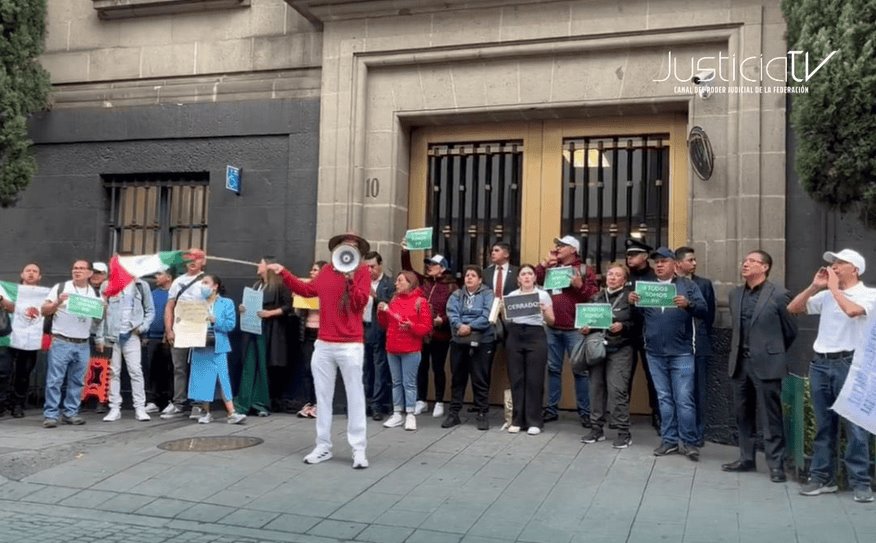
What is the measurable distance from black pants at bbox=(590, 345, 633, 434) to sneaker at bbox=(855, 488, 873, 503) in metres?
2.30

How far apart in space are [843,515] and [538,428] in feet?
11.0

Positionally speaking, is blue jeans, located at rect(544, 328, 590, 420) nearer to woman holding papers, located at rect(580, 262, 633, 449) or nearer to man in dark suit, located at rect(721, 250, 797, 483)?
woman holding papers, located at rect(580, 262, 633, 449)

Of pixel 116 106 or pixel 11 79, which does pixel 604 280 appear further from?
pixel 11 79

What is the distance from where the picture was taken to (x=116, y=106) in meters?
12.0

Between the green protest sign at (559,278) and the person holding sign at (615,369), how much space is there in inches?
16.1

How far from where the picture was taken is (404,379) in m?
9.52

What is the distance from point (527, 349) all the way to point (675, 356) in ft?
5.28

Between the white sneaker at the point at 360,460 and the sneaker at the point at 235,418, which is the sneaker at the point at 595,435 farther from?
the sneaker at the point at 235,418

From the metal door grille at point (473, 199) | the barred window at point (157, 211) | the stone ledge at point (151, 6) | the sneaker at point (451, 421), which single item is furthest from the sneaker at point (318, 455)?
the stone ledge at point (151, 6)

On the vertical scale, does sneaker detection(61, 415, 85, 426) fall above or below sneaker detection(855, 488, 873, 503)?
below

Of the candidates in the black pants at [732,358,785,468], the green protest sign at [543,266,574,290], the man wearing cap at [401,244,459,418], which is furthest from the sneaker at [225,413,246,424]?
the black pants at [732,358,785,468]

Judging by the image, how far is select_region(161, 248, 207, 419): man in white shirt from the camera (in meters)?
10.1

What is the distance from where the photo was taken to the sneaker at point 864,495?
6584 mm

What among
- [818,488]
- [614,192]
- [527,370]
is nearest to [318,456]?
[527,370]
